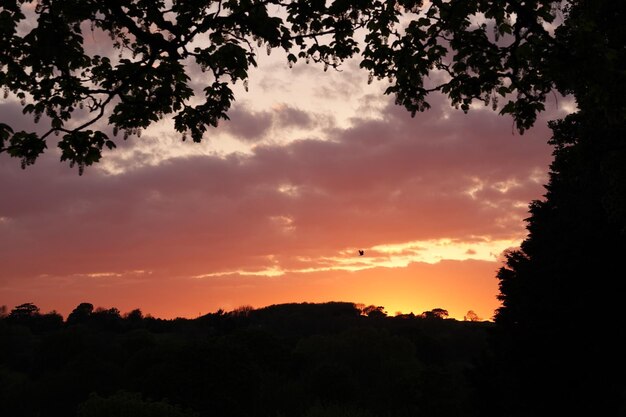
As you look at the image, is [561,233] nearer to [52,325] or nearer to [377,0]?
[377,0]

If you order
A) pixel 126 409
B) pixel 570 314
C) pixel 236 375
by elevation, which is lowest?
pixel 126 409

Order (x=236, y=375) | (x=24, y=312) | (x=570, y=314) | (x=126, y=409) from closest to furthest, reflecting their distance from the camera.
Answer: (x=570, y=314)
(x=126, y=409)
(x=236, y=375)
(x=24, y=312)

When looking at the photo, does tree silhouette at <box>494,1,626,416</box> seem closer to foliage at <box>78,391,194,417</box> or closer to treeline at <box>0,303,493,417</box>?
treeline at <box>0,303,493,417</box>

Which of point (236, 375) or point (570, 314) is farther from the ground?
point (570, 314)

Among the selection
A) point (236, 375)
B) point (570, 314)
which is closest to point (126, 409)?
point (236, 375)

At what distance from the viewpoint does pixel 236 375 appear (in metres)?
71.1

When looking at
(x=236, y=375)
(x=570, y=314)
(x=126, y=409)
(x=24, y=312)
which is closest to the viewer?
(x=570, y=314)

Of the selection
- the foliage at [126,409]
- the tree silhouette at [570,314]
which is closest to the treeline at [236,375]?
the foliage at [126,409]

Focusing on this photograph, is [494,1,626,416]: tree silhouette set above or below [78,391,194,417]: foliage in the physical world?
above

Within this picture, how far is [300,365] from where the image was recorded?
109 m

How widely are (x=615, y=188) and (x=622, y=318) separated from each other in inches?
630

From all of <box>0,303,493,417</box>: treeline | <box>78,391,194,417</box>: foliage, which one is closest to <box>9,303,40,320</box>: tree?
<box>0,303,493,417</box>: treeline

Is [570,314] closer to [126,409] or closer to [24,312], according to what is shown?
[126,409]

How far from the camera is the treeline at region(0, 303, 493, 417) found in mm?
69125
